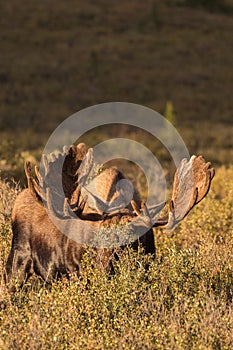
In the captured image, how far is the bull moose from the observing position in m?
7.12

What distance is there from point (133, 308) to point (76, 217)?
3.90 feet

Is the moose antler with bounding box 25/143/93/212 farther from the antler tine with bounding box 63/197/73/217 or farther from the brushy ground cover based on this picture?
the brushy ground cover

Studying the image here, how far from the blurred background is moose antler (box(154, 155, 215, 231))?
669 inches

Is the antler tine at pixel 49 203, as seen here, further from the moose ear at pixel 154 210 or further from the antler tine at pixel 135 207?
the moose ear at pixel 154 210

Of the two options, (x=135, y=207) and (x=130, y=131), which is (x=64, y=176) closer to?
(x=135, y=207)

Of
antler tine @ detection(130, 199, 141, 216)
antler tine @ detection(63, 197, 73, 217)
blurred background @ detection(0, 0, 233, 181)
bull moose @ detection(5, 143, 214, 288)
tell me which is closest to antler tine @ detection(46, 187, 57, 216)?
bull moose @ detection(5, 143, 214, 288)

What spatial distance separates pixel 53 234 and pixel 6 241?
29.8 inches

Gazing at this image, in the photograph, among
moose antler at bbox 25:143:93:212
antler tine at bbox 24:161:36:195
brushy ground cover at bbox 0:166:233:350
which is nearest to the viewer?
brushy ground cover at bbox 0:166:233:350

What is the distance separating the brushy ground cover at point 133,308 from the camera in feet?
18.7

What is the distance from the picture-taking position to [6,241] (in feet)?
27.0

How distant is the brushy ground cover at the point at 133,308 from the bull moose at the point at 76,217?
7.3 inches

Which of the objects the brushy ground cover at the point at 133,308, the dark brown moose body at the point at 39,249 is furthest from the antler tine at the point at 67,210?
the brushy ground cover at the point at 133,308

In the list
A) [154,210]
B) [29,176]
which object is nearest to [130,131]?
[154,210]

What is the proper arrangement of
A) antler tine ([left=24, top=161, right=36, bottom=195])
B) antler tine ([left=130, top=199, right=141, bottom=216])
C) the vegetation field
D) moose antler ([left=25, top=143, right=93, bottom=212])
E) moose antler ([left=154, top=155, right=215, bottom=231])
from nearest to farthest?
the vegetation field
antler tine ([left=130, top=199, right=141, bottom=216])
antler tine ([left=24, top=161, right=36, bottom=195])
moose antler ([left=154, top=155, right=215, bottom=231])
moose antler ([left=25, top=143, right=93, bottom=212])
